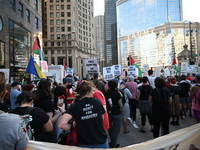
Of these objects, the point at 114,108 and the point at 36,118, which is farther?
the point at 114,108

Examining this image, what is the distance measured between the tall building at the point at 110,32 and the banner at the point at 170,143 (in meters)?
172

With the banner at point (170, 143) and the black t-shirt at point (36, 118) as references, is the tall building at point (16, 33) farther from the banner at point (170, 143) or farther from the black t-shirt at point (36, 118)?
the banner at point (170, 143)

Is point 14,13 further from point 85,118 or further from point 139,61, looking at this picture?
point 139,61

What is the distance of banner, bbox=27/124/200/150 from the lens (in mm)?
2502

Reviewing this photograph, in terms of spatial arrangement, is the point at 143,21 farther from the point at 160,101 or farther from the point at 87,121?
the point at 87,121

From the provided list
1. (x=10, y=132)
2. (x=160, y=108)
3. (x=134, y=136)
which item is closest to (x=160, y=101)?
(x=160, y=108)

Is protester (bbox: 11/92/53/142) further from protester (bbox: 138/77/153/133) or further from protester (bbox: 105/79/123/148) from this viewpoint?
protester (bbox: 138/77/153/133)

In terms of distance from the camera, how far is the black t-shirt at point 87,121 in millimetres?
2854

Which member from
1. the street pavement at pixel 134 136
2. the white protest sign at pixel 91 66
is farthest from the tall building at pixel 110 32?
the street pavement at pixel 134 136

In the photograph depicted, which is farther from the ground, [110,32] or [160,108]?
[110,32]

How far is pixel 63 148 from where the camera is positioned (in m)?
2.50

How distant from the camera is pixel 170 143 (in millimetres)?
2828

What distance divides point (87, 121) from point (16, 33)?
20.0 meters

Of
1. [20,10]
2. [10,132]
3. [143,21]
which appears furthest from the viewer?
[143,21]
